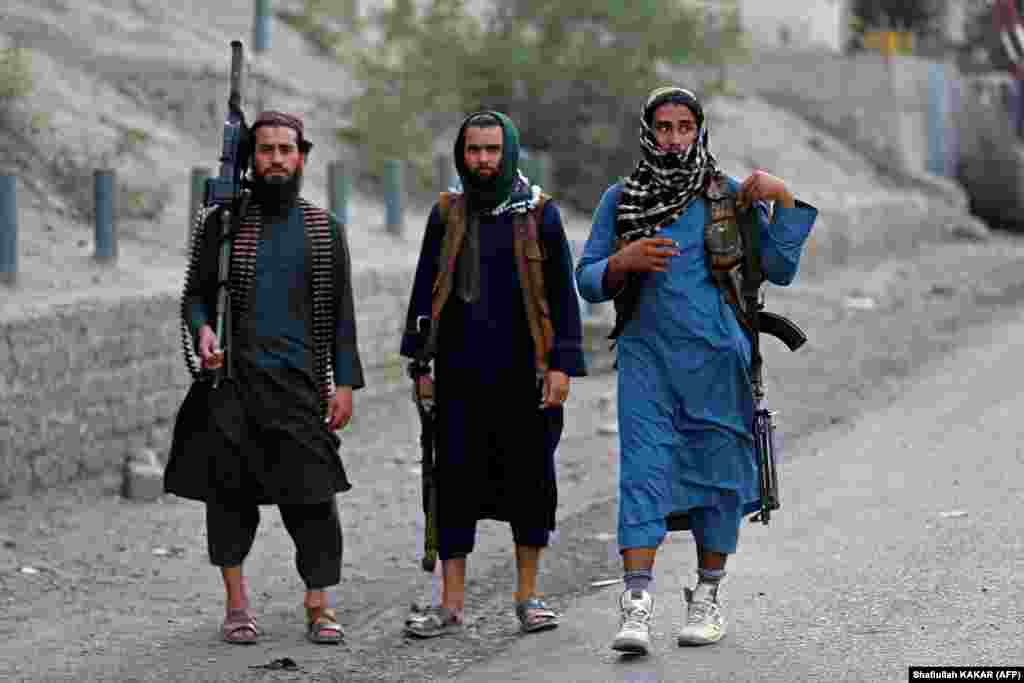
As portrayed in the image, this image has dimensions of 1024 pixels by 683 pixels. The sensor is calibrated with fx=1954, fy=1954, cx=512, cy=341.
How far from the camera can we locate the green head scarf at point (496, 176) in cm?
641

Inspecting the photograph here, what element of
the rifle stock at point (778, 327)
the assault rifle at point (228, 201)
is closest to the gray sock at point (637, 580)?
the rifle stock at point (778, 327)

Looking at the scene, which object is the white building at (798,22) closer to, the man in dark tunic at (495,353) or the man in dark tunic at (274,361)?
the man in dark tunic at (495,353)

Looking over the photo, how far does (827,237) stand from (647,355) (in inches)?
619

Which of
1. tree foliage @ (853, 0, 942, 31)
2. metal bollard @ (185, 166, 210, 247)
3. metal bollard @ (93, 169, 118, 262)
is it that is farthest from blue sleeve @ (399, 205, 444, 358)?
tree foliage @ (853, 0, 942, 31)

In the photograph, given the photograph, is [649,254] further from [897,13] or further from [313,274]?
[897,13]

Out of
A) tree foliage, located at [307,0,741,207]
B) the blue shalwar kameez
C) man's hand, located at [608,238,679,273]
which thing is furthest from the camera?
tree foliage, located at [307,0,741,207]

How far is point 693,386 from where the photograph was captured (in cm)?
619

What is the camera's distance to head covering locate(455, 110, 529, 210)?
21.0 ft

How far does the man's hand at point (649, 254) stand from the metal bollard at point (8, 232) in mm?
4459

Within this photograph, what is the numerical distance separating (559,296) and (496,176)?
1.51ft

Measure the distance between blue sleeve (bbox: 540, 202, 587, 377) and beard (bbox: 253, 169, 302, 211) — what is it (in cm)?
84

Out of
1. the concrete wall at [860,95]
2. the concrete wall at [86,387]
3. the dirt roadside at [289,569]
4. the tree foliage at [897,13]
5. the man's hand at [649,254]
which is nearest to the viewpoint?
the man's hand at [649,254]

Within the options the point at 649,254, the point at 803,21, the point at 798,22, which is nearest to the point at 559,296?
the point at 649,254

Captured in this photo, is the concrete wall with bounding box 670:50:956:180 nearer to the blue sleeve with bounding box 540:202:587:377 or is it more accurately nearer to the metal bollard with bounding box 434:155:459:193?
the metal bollard with bounding box 434:155:459:193
